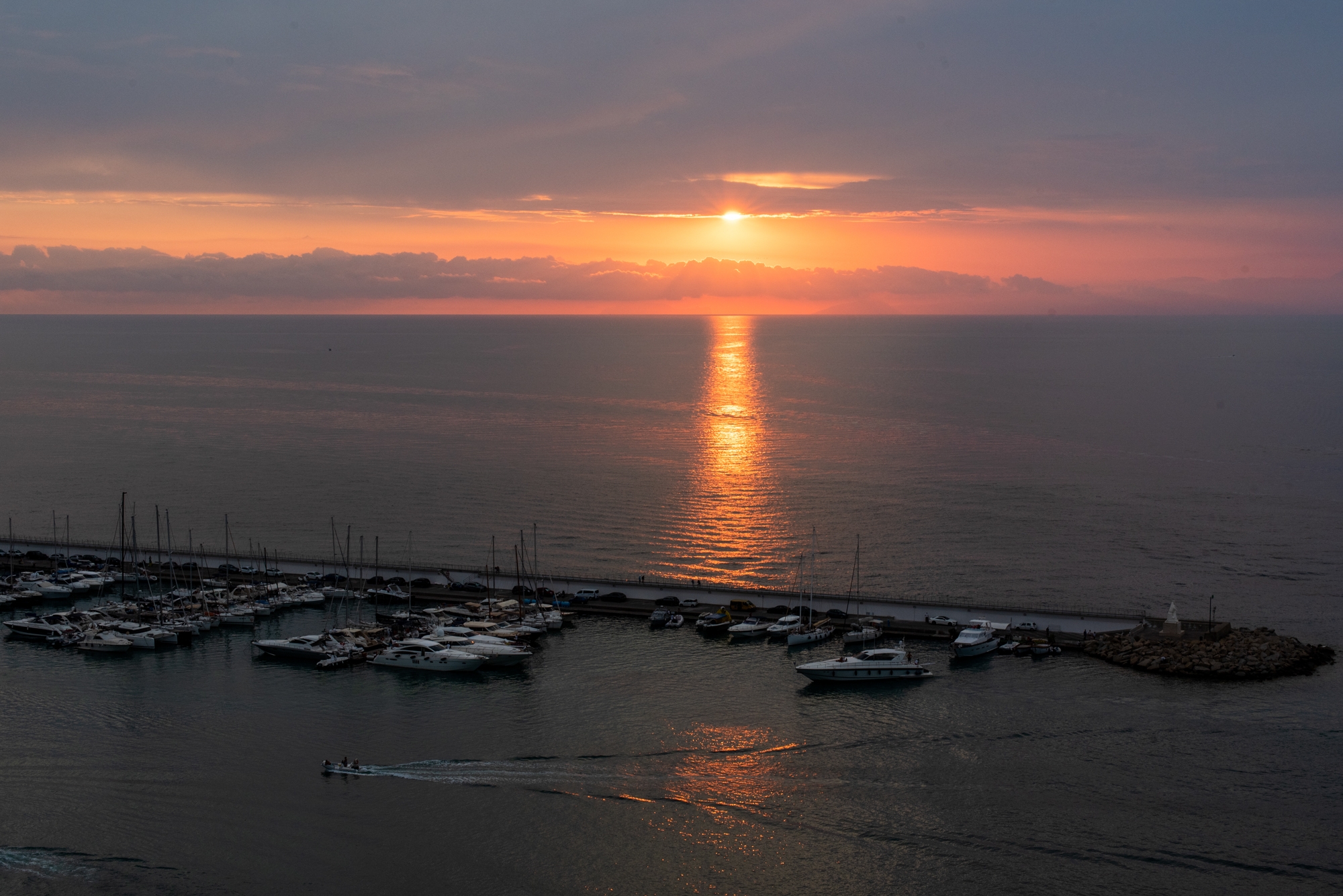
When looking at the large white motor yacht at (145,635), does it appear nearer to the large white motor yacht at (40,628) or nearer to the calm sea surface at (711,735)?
the calm sea surface at (711,735)

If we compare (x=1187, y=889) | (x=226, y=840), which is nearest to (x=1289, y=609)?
(x=1187, y=889)

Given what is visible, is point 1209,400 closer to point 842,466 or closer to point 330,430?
point 842,466

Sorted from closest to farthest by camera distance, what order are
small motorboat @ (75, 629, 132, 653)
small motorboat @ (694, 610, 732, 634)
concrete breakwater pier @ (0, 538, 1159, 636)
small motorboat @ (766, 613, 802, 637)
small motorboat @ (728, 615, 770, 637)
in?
small motorboat @ (75, 629, 132, 653) < small motorboat @ (766, 613, 802, 637) < small motorboat @ (728, 615, 770, 637) < small motorboat @ (694, 610, 732, 634) < concrete breakwater pier @ (0, 538, 1159, 636)

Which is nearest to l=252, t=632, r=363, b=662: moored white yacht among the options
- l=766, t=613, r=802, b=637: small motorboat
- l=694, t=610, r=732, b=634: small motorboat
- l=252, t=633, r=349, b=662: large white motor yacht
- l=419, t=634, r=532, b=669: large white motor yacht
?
l=252, t=633, r=349, b=662: large white motor yacht

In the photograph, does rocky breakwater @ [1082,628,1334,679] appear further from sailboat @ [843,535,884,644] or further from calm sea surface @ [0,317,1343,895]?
sailboat @ [843,535,884,644]

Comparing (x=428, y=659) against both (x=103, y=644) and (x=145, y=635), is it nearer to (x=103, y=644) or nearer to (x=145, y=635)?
(x=145, y=635)

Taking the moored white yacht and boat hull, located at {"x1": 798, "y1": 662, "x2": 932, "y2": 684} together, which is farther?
the moored white yacht

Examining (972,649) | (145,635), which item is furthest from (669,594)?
(145,635)

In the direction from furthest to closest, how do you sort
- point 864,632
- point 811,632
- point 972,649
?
1. point 811,632
2. point 864,632
3. point 972,649
